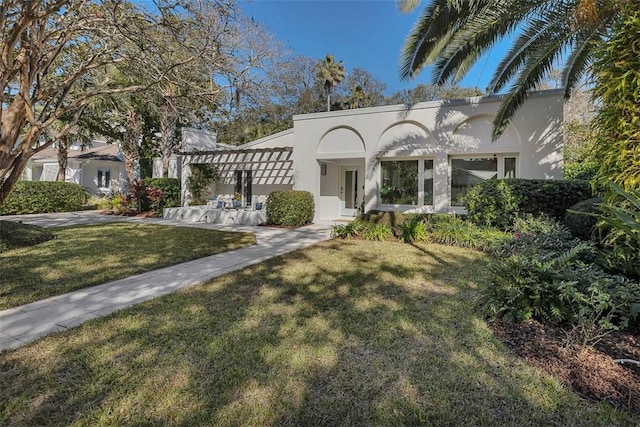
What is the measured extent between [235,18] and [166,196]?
13967 mm

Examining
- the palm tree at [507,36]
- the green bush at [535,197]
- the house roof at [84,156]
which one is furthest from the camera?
the house roof at [84,156]

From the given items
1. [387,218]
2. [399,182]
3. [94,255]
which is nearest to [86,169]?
[94,255]

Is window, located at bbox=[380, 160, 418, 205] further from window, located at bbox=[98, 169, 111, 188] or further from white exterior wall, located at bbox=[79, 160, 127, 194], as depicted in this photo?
window, located at bbox=[98, 169, 111, 188]

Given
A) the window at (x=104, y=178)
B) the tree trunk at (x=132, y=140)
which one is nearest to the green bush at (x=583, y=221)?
the tree trunk at (x=132, y=140)

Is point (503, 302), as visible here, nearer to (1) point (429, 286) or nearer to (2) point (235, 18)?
(1) point (429, 286)

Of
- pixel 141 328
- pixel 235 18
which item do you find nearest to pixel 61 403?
pixel 141 328

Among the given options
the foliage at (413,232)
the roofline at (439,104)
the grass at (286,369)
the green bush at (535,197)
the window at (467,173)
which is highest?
the roofline at (439,104)

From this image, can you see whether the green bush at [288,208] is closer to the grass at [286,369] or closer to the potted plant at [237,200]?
the potted plant at [237,200]

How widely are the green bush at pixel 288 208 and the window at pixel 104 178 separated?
941 inches

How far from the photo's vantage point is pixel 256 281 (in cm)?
629

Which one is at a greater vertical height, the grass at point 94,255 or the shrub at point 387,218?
the shrub at point 387,218

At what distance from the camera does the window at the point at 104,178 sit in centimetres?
3088

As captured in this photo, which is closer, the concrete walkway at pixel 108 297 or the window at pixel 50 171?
the concrete walkway at pixel 108 297

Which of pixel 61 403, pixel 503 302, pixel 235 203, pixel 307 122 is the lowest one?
pixel 61 403
